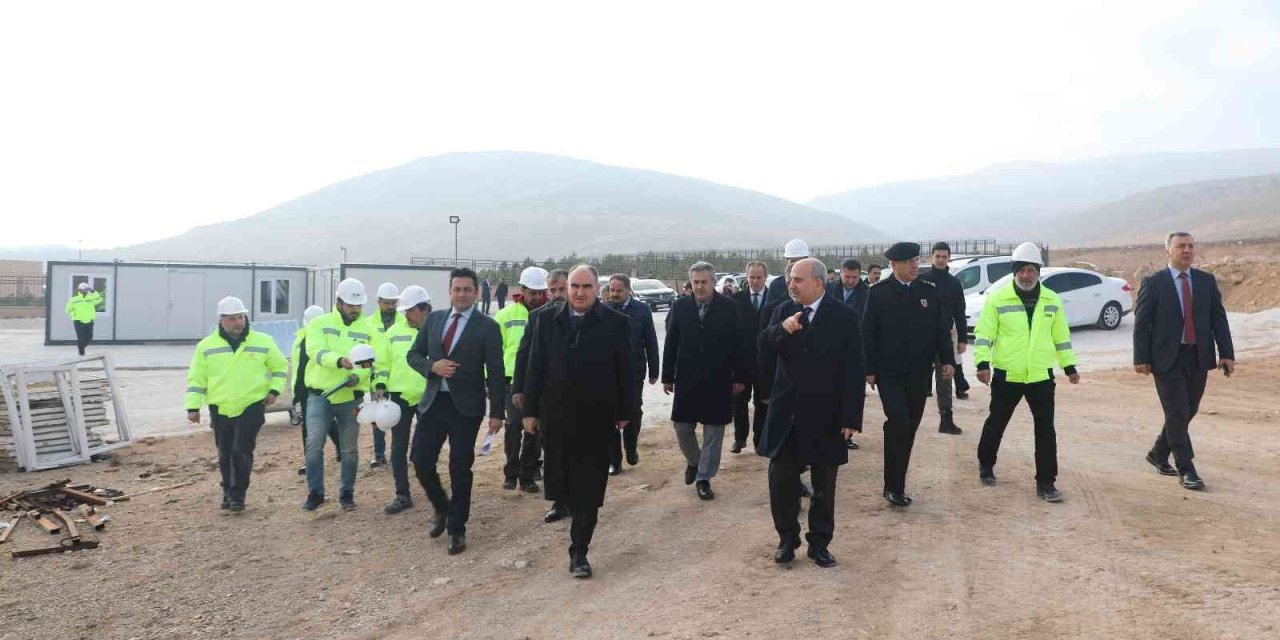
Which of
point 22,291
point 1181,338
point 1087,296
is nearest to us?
point 1181,338

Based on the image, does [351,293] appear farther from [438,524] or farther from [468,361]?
[438,524]

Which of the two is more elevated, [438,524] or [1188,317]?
[1188,317]

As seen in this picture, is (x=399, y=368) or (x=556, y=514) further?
(x=399, y=368)

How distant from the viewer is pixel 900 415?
21.0 ft

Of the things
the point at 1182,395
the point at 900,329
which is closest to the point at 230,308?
the point at 900,329

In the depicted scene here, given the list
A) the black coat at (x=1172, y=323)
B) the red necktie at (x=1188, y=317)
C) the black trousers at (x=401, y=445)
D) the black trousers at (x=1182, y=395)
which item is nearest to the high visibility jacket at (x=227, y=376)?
the black trousers at (x=401, y=445)

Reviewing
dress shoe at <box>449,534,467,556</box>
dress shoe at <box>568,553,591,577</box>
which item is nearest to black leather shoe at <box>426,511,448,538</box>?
dress shoe at <box>449,534,467,556</box>

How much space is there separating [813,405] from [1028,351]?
2.34 meters

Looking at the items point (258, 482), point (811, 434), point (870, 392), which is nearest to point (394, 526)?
point (258, 482)

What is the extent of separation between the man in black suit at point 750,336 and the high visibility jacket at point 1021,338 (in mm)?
1766

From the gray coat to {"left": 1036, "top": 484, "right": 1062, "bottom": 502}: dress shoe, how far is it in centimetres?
402

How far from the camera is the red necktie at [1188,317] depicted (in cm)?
706

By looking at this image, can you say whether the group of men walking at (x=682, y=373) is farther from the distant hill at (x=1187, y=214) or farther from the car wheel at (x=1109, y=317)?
the distant hill at (x=1187, y=214)

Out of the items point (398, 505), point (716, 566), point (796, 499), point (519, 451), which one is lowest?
point (398, 505)
